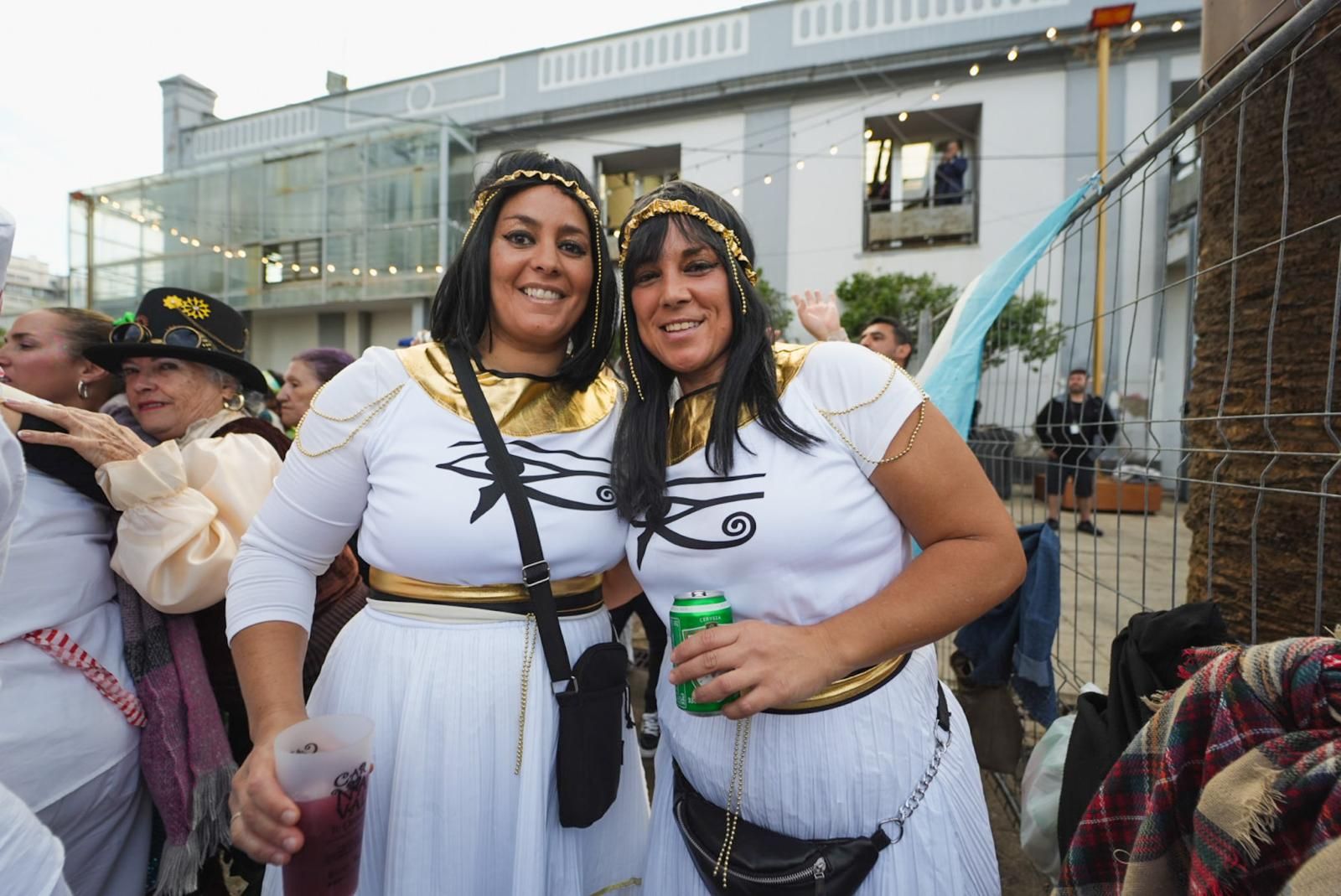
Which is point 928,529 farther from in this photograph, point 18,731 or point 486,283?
point 18,731

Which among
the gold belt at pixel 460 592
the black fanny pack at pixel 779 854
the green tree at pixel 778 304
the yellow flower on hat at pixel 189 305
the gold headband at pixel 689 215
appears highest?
the green tree at pixel 778 304

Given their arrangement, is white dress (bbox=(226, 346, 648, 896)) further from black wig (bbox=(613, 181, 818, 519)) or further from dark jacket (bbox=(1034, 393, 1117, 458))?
dark jacket (bbox=(1034, 393, 1117, 458))

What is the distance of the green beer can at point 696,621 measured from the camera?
1125mm

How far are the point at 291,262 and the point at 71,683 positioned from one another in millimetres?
17150

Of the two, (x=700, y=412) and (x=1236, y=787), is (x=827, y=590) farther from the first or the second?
(x=1236, y=787)

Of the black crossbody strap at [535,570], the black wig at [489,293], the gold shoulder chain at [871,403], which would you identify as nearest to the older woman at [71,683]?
the black wig at [489,293]

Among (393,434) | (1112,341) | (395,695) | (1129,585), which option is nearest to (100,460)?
(393,434)

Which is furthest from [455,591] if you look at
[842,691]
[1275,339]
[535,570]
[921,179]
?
[921,179]

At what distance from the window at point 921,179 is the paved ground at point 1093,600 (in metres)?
6.19

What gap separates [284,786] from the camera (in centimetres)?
110

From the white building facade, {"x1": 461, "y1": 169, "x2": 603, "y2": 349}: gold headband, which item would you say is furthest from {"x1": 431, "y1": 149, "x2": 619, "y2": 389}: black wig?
the white building facade

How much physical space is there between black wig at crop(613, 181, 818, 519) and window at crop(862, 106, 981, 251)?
12322mm

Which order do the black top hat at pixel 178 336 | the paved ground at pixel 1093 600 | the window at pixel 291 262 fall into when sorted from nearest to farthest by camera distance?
the black top hat at pixel 178 336 < the paved ground at pixel 1093 600 < the window at pixel 291 262

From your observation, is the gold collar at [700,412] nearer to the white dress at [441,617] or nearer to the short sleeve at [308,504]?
the white dress at [441,617]
